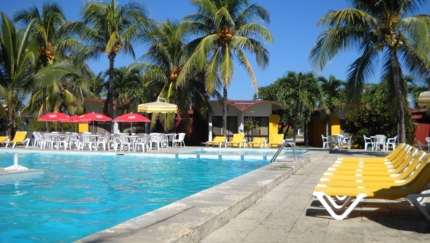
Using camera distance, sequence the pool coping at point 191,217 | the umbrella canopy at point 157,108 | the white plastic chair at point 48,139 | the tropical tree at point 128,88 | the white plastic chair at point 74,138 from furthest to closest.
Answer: the tropical tree at point 128,88, the umbrella canopy at point 157,108, the white plastic chair at point 48,139, the white plastic chair at point 74,138, the pool coping at point 191,217

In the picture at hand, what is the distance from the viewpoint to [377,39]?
17.9m

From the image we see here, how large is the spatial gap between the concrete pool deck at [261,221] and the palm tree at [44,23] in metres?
20.9

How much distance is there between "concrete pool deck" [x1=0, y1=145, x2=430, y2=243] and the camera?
467 cm

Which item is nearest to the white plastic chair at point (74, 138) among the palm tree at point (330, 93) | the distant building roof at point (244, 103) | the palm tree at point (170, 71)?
the palm tree at point (170, 71)

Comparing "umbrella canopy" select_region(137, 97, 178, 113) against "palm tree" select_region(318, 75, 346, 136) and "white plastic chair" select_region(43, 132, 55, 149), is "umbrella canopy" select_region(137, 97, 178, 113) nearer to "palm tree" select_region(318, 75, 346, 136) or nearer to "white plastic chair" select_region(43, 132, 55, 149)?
"white plastic chair" select_region(43, 132, 55, 149)

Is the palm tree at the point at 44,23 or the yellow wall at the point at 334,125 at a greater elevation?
the palm tree at the point at 44,23

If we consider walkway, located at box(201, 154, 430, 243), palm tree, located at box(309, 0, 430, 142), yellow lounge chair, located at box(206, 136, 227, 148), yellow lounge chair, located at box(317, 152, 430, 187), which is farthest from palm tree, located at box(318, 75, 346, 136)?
yellow lounge chair, located at box(317, 152, 430, 187)

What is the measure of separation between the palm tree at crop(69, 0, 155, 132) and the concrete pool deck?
61.2 ft

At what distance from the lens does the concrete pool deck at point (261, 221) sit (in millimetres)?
4668

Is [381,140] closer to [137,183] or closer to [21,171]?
[137,183]

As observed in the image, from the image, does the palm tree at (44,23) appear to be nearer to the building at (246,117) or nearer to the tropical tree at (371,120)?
the building at (246,117)

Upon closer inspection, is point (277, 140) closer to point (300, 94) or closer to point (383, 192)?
point (300, 94)

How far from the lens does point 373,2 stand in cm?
1698

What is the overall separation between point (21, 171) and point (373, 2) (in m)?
12.6
